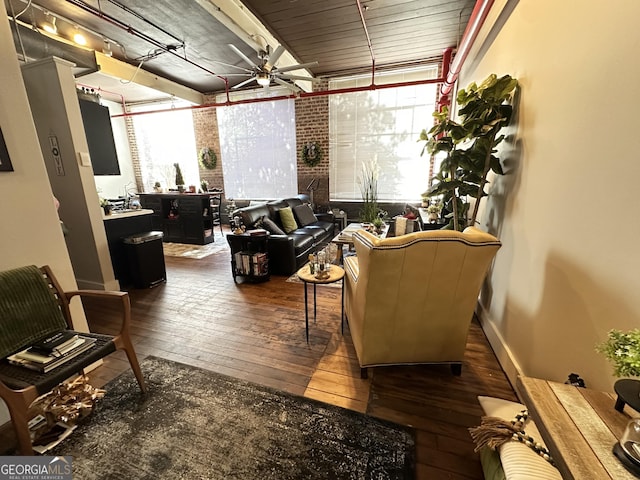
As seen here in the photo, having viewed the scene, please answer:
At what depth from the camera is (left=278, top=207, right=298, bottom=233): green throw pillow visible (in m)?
4.46

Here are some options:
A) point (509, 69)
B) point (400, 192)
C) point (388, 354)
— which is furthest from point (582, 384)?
point (400, 192)

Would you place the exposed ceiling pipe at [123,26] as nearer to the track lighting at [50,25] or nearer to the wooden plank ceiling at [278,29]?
the wooden plank ceiling at [278,29]

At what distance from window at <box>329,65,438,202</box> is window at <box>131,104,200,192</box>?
12.4ft

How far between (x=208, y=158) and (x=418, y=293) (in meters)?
6.62

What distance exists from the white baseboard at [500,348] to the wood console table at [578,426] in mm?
753

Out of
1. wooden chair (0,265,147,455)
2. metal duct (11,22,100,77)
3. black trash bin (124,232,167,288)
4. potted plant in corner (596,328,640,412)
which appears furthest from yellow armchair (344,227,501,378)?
metal duct (11,22,100,77)

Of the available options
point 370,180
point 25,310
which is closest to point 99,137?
point 25,310

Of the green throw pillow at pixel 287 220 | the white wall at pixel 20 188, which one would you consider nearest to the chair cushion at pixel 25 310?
the white wall at pixel 20 188

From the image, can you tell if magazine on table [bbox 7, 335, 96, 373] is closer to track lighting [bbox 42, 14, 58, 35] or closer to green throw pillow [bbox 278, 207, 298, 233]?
green throw pillow [bbox 278, 207, 298, 233]

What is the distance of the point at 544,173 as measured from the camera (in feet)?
5.28

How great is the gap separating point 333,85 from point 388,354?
5352mm

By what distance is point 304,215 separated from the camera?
4965 mm

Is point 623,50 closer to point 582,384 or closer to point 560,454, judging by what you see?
point 582,384

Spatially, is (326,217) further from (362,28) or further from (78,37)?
(78,37)
